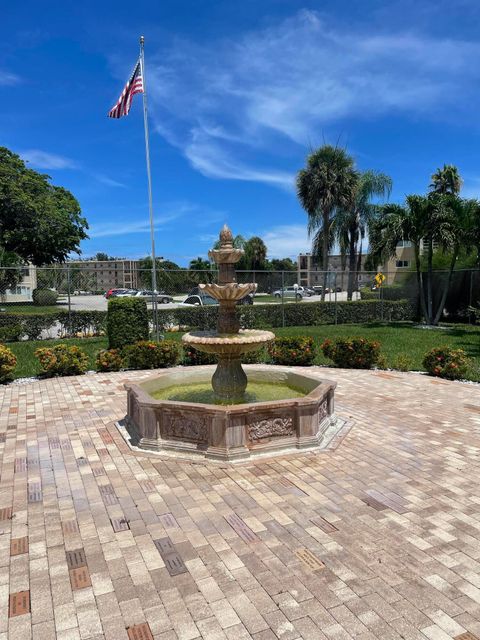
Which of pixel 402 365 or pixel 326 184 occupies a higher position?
pixel 326 184

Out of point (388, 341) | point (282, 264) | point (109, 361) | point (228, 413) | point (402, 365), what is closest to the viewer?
point (228, 413)

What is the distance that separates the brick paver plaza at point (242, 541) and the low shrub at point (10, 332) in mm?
9495

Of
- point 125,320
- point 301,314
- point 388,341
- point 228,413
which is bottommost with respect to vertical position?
point 388,341

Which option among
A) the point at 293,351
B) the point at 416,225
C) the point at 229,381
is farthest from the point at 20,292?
the point at 416,225

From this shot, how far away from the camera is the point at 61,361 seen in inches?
428

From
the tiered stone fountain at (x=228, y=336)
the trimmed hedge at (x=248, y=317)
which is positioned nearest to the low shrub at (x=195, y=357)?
the trimmed hedge at (x=248, y=317)

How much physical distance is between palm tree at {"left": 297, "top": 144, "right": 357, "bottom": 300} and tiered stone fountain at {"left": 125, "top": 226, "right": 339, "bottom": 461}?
2362cm

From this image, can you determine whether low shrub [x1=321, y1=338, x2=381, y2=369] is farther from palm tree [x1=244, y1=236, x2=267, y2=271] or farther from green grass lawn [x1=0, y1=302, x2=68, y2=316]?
palm tree [x1=244, y1=236, x2=267, y2=271]

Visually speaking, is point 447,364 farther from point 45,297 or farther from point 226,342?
point 45,297

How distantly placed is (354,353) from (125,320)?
658 centimetres

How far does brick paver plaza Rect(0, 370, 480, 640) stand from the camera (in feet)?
9.46

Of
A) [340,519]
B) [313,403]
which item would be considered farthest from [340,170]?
[340,519]

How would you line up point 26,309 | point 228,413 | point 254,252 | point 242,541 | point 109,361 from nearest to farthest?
point 242,541 < point 228,413 < point 109,361 < point 26,309 < point 254,252

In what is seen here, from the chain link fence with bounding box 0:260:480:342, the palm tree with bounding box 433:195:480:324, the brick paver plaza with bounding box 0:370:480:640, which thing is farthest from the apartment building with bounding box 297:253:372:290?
the brick paver plaza with bounding box 0:370:480:640
